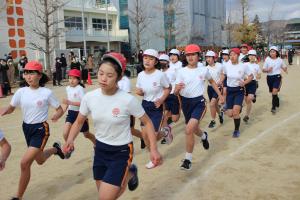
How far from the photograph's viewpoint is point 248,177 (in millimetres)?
6148

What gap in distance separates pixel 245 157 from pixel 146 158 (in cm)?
185

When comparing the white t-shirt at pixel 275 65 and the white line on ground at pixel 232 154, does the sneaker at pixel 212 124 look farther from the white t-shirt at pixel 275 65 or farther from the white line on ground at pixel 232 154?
the white t-shirt at pixel 275 65

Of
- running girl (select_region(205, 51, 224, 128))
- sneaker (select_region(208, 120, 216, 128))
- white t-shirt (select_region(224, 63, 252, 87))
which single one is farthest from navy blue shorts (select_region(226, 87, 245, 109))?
sneaker (select_region(208, 120, 216, 128))

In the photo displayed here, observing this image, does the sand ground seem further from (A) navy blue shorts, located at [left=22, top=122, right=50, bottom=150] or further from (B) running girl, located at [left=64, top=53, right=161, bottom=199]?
(B) running girl, located at [left=64, top=53, right=161, bottom=199]

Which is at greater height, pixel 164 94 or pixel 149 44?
pixel 149 44

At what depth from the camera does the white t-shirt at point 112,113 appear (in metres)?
4.08

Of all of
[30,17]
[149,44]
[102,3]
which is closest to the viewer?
[30,17]

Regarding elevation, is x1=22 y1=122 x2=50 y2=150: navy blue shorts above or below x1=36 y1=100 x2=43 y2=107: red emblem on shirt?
below

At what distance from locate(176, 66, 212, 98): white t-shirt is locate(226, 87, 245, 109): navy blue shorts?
2475 millimetres

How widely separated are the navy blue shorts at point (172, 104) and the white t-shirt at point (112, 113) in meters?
5.07

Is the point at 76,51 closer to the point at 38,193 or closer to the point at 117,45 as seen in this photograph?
the point at 117,45

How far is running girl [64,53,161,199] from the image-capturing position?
398 centimetres

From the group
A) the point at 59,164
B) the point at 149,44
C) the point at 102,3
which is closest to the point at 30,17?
the point at 102,3

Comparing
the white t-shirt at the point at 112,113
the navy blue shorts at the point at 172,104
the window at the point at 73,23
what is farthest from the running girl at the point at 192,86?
the window at the point at 73,23
